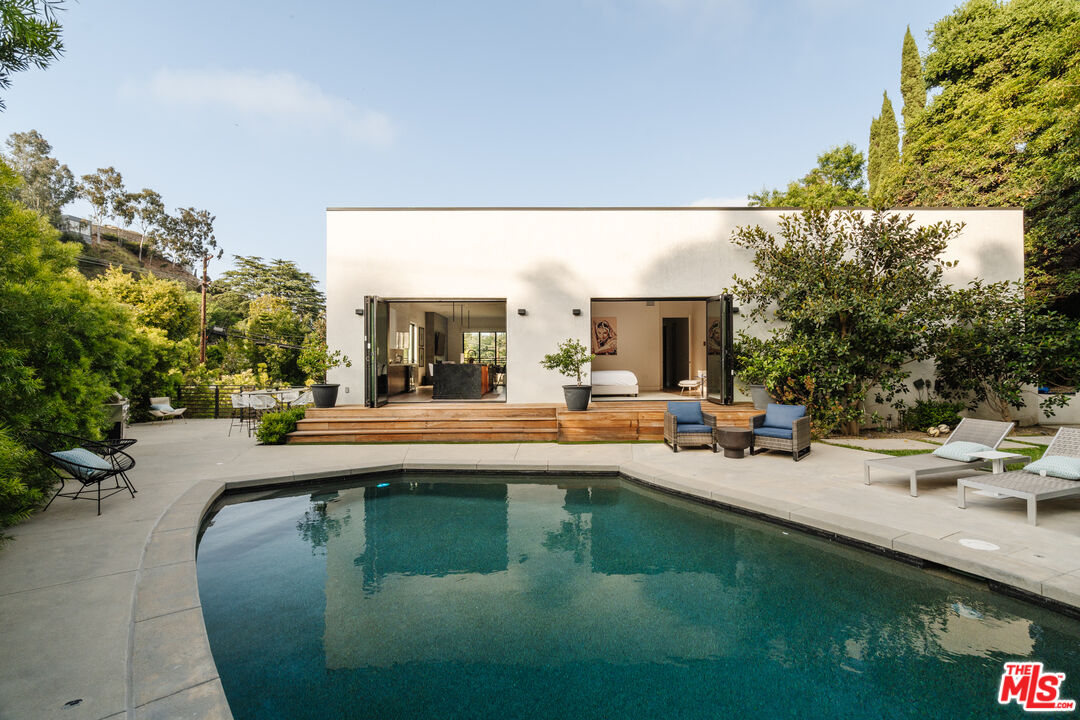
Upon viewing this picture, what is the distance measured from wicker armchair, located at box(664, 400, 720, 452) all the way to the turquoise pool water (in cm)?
254

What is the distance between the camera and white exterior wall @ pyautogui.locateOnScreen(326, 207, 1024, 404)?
9.52 meters

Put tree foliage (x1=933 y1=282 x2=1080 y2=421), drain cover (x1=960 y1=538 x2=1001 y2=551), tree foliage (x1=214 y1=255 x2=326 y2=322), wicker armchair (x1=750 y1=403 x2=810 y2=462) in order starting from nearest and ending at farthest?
drain cover (x1=960 y1=538 x2=1001 y2=551) → wicker armchair (x1=750 y1=403 x2=810 y2=462) → tree foliage (x1=933 y1=282 x2=1080 y2=421) → tree foliage (x1=214 y1=255 x2=326 y2=322)

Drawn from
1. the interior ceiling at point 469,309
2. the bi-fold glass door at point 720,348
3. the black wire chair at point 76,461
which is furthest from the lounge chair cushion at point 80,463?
the bi-fold glass door at point 720,348

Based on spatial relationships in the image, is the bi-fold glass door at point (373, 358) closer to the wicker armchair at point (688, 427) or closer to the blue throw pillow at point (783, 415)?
the wicker armchair at point (688, 427)

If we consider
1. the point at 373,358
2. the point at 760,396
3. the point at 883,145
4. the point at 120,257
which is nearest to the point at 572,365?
the point at 760,396

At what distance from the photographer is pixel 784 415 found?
6.64m

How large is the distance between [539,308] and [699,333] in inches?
202

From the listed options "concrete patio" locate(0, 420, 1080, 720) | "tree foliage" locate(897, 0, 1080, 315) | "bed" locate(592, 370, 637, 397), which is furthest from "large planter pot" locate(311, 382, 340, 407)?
"tree foliage" locate(897, 0, 1080, 315)

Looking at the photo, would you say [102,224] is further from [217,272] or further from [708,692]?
[708,692]

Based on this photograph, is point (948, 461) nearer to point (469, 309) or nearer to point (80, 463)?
point (80, 463)

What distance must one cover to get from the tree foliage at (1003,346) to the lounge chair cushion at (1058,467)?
4818mm

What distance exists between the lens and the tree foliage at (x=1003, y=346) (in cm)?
759

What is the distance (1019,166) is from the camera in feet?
45.5

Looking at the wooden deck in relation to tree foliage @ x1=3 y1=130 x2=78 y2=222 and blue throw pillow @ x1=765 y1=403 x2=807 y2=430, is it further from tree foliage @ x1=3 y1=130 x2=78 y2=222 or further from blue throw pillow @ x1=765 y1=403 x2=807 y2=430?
tree foliage @ x1=3 y1=130 x2=78 y2=222
